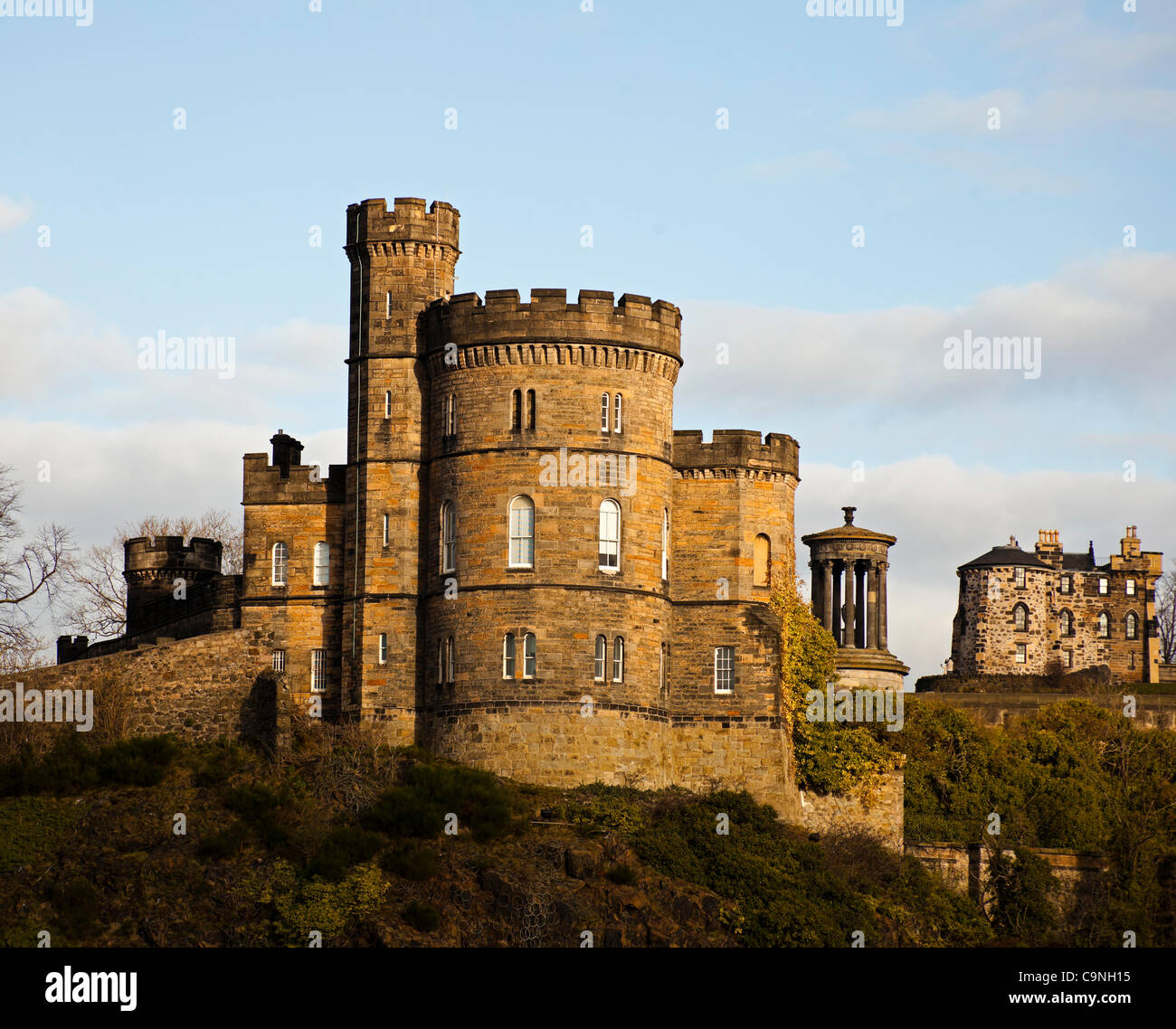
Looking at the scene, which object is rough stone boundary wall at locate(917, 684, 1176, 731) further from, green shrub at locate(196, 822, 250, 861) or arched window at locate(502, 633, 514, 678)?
green shrub at locate(196, 822, 250, 861)

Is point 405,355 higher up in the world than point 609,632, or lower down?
higher up

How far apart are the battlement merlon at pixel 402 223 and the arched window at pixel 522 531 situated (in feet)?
31.6

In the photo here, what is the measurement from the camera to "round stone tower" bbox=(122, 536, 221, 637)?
79625mm

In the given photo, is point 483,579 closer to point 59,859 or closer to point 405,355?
point 405,355

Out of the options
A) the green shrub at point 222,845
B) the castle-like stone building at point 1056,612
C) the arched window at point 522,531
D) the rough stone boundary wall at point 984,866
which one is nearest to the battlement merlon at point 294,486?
the arched window at point 522,531

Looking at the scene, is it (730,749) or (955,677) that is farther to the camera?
(955,677)

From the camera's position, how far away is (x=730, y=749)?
63.6 m

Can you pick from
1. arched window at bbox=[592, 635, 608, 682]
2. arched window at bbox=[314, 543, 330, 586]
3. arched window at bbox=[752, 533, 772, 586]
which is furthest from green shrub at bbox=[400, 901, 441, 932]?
arched window at bbox=[752, 533, 772, 586]

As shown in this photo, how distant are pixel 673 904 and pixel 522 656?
358 inches

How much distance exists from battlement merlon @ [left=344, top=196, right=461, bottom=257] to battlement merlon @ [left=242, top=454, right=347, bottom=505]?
7.38 m

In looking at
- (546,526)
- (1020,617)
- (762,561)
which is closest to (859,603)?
(762,561)

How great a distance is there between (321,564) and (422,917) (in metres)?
15.6
